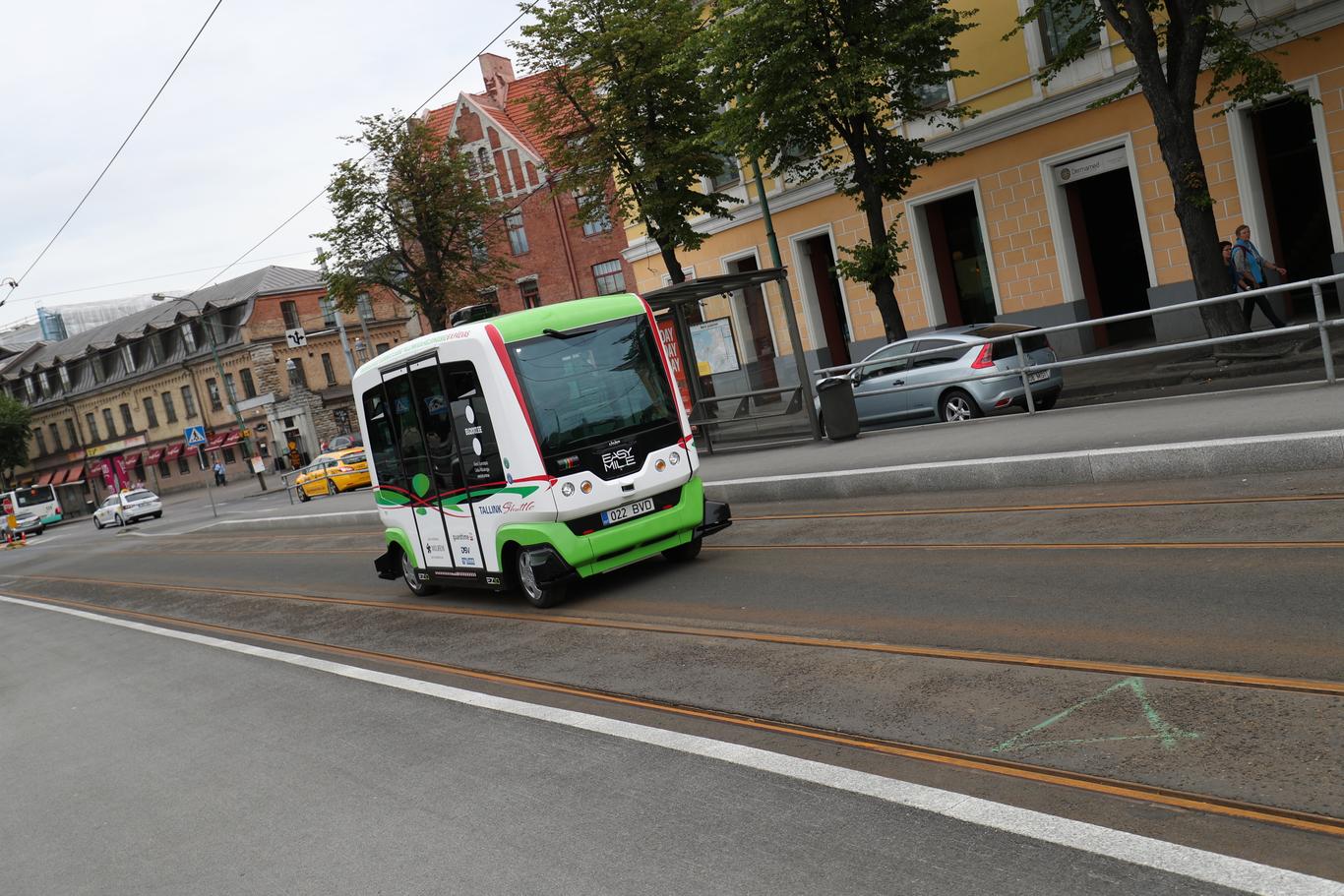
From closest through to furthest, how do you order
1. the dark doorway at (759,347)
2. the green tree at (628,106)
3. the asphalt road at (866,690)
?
the asphalt road at (866,690)
the dark doorway at (759,347)
the green tree at (628,106)

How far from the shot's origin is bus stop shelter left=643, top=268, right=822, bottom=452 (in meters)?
17.8

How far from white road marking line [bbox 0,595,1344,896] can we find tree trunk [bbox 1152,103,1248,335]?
44.3 ft

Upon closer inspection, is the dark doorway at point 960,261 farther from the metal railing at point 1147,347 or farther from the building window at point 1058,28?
the metal railing at point 1147,347

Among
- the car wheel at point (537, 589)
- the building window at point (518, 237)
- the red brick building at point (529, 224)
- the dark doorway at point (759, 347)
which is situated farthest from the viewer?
the building window at point (518, 237)

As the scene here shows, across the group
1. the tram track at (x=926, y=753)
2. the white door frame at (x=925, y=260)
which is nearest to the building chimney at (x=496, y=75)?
the white door frame at (x=925, y=260)

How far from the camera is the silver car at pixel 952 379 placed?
15.3 meters

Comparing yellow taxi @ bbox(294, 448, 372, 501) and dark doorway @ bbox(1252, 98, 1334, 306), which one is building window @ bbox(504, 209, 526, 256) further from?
dark doorway @ bbox(1252, 98, 1334, 306)

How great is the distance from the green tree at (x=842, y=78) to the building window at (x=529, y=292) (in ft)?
101

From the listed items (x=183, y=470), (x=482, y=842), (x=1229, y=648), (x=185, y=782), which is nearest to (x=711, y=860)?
(x=482, y=842)

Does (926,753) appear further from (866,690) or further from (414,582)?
(414,582)

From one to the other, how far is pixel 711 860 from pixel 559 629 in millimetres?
5253

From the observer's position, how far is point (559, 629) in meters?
9.47

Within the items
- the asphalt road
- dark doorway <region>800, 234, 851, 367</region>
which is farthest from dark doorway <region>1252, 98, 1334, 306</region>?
the asphalt road

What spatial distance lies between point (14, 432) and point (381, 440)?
8319 centimetres
